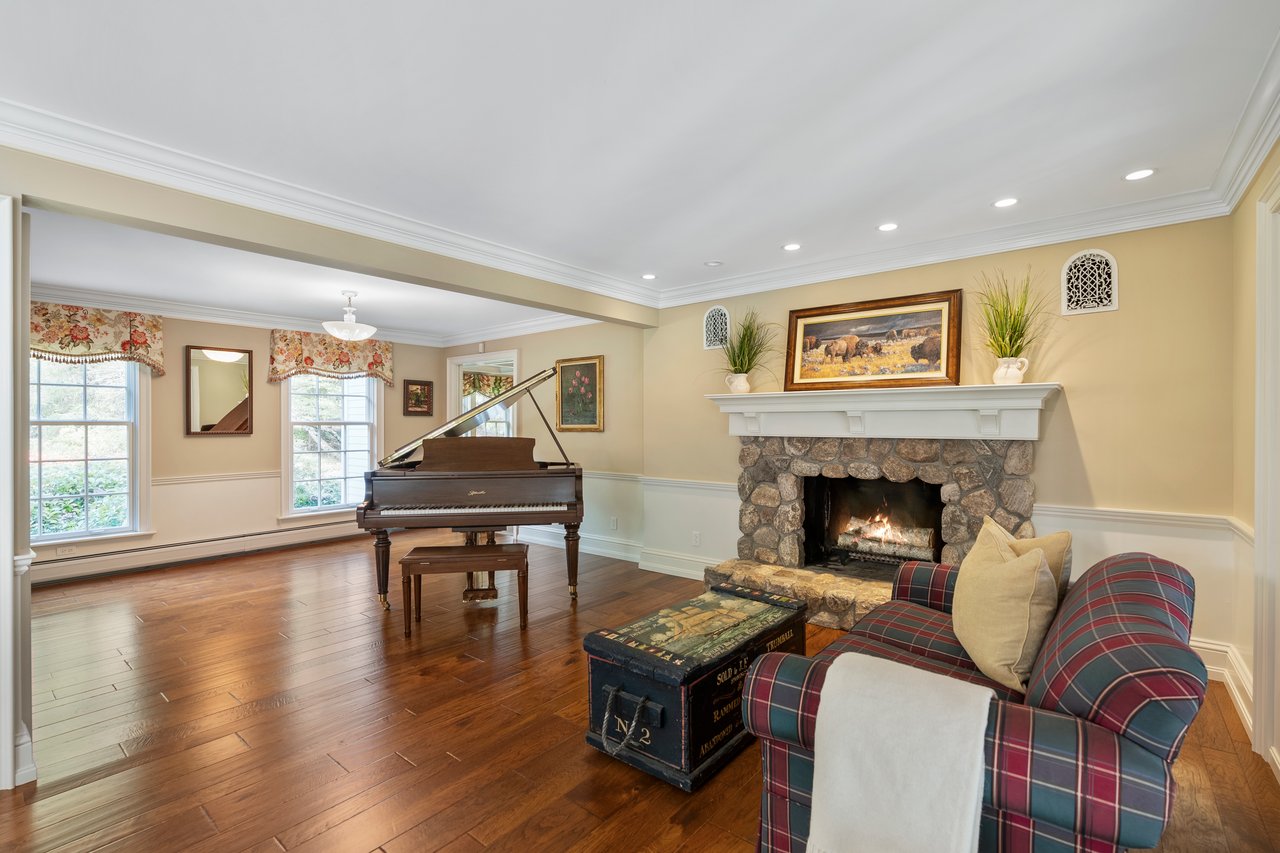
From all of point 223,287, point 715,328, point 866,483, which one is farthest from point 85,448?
point 866,483

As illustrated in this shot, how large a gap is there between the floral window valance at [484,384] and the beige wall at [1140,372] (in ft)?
17.7

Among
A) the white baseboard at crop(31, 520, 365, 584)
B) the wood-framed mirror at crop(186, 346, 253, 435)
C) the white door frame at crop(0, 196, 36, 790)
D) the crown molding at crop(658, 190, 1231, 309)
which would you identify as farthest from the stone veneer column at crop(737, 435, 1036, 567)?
the wood-framed mirror at crop(186, 346, 253, 435)

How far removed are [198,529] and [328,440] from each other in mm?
1479

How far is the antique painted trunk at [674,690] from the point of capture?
82.0 inches

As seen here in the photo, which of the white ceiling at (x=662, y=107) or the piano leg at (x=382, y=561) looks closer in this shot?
the white ceiling at (x=662, y=107)

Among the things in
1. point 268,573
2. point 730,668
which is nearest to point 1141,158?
point 730,668

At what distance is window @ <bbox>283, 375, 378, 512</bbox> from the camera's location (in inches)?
251

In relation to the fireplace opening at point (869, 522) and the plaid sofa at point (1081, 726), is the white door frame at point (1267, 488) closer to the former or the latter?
the plaid sofa at point (1081, 726)

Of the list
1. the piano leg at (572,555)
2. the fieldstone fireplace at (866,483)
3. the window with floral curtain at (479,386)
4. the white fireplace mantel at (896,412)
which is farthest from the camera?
the window with floral curtain at (479,386)

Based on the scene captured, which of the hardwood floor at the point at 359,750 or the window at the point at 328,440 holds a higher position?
the window at the point at 328,440

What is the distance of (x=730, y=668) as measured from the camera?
2232 mm

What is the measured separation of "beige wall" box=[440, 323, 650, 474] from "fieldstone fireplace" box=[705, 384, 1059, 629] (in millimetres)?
1084

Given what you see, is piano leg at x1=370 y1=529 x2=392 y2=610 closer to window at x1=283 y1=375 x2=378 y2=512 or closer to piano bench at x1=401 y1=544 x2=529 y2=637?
piano bench at x1=401 y1=544 x2=529 y2=637

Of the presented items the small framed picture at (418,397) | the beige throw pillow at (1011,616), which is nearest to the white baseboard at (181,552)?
the small framed picture at (418,397)
